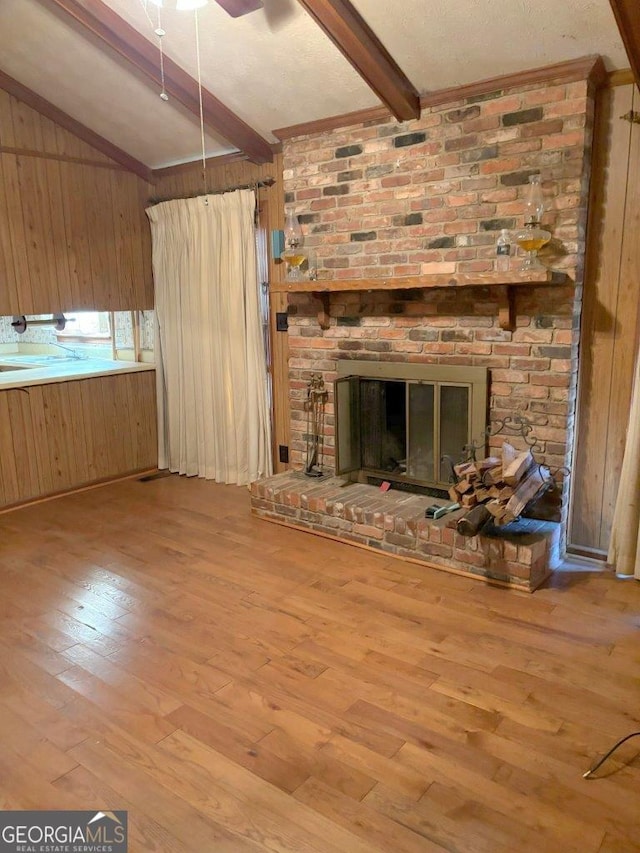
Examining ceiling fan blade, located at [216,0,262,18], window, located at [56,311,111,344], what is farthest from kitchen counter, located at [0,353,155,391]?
ceiling fan blade, located at [216,0,262,18]

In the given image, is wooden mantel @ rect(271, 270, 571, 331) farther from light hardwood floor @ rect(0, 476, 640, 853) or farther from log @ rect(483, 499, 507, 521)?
light hardwood floor @ rect(0, 476, 640, 853)

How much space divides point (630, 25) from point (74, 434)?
3.93 m

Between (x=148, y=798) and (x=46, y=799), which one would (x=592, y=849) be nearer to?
(x=148, y=798)

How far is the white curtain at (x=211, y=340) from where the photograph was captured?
4293 millimetres

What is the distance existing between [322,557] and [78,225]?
9.73ft

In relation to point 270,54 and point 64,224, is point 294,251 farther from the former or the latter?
point 64,224

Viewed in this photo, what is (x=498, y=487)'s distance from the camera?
9.48ft

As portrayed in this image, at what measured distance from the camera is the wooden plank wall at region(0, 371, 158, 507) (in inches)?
165

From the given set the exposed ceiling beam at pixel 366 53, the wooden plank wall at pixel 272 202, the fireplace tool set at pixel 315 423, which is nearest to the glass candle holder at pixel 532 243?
the exposed ceiling beam at pixel 366 53

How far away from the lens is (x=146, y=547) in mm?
3480

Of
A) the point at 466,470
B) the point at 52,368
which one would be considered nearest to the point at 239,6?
the point at 466,470

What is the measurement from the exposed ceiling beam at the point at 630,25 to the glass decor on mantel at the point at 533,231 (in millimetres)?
552

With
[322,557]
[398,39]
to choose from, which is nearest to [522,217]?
[398,39]

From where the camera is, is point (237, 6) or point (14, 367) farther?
point (14, 367)
